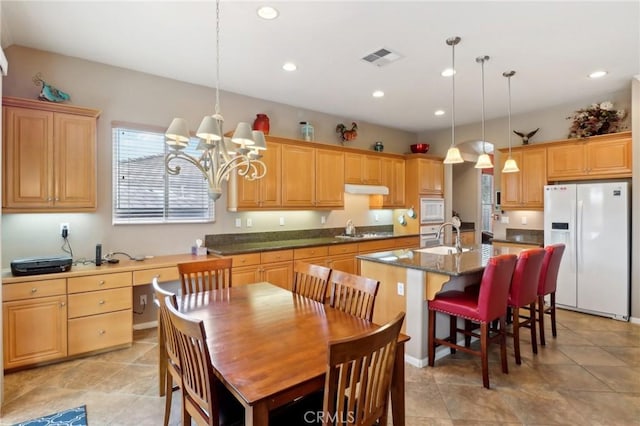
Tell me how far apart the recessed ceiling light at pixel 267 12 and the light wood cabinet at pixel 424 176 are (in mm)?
4060

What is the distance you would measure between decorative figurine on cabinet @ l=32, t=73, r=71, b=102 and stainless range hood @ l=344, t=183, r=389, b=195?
3.62 metres

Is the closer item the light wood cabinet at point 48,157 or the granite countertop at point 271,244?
the light wood cabinet at point 48,157

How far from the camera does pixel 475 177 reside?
24.8ft

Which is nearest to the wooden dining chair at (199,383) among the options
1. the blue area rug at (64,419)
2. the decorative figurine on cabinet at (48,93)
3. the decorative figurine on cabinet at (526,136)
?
the blue area rug at (64,419)

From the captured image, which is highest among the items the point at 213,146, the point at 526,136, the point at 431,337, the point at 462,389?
the point at 526,136

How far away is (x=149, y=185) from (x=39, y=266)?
4.46 feet

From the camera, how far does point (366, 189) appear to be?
5.42 metres

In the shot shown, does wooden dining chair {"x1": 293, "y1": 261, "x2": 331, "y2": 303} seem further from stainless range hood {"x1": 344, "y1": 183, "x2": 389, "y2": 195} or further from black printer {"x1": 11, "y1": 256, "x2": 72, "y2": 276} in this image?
stainless range hood {"x1": 344, "y1": 183, "x2": 389, "y2": 195}

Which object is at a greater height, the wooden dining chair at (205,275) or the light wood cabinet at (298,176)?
the light wood cabinet at (298,176)

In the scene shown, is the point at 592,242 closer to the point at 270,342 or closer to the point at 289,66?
the point at 289,66

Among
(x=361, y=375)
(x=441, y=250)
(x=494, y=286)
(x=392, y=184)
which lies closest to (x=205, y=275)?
(x=361, y=375)

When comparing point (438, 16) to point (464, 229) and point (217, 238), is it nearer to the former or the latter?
point (217, 238)

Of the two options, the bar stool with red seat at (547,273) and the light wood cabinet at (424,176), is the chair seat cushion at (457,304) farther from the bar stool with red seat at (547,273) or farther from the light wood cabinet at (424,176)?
the light wood cabinet at (424,176)

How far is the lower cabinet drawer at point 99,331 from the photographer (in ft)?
9.74
